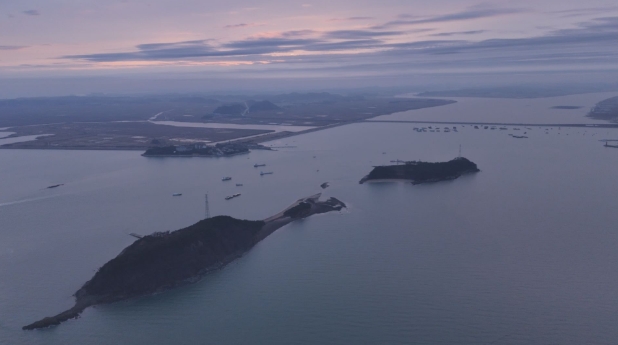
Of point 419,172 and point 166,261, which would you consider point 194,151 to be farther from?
point 166,261

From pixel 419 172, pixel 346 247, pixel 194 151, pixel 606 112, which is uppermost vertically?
pixel 606 112

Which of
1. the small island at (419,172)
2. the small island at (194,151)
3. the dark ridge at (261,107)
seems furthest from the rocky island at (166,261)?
the dark ridge at (261,107)

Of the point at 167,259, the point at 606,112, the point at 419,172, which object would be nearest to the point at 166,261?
the point at 167,259

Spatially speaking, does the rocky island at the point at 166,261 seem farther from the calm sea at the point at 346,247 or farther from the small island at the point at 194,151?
the small island at the point at 194,151

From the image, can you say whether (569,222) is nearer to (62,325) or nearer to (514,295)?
(514,295)

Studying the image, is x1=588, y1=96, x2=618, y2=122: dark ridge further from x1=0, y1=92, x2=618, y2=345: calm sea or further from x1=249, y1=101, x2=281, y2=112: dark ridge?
x1=249, y1=101, x2=281, y2=112: dark ridge

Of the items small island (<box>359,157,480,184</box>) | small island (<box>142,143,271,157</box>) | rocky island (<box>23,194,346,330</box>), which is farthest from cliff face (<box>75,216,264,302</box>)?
small island (<box>142,143,271,157</box>)
